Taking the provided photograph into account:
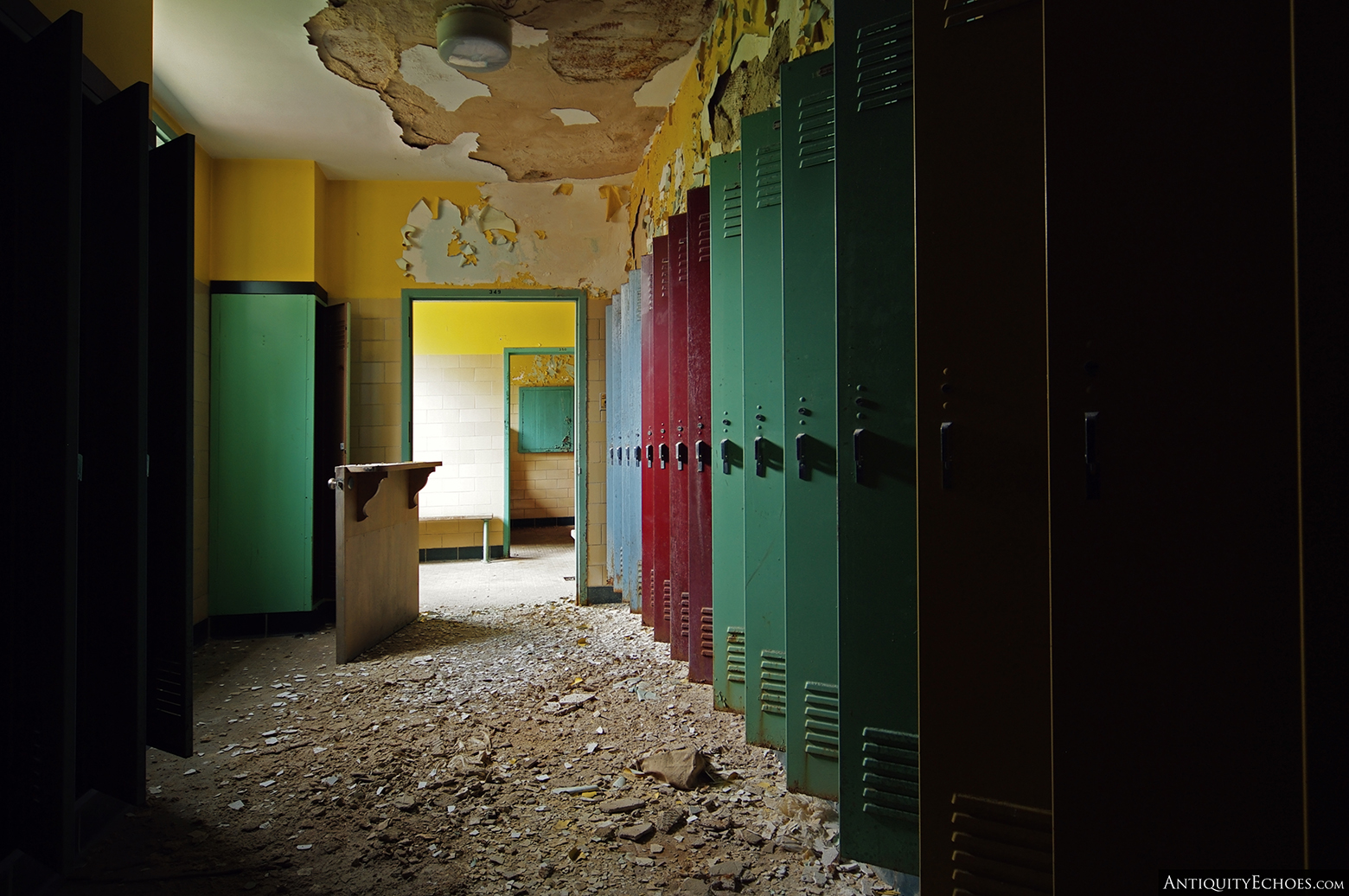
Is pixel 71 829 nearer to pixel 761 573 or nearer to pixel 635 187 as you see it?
pixel 761 573

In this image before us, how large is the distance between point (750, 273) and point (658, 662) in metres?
1.87

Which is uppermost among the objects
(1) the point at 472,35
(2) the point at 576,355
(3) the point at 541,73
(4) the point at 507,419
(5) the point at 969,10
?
(3) the point at 541,73

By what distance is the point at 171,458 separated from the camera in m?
1.80

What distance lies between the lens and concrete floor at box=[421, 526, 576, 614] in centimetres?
447

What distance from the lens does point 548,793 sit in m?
1.90

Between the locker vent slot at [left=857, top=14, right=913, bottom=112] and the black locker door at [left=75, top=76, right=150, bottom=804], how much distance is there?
5.46 feet

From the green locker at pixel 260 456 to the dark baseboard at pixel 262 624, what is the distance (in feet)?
0.17

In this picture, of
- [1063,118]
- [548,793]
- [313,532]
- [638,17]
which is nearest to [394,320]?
[313,532]

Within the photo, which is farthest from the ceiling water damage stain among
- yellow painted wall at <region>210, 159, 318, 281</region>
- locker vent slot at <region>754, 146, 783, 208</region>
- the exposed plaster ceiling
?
locker vent slot at <region>754, 146, 783, 208</region>

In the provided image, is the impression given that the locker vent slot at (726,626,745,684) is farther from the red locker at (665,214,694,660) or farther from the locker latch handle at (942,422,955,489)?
the locker latch handle at (942,422,955,489)

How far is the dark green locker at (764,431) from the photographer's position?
6.64 feet

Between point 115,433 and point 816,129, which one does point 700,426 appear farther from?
point 115,433

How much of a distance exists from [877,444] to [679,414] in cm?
137

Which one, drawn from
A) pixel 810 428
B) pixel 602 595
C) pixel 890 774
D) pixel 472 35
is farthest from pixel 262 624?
pixel 890 774
